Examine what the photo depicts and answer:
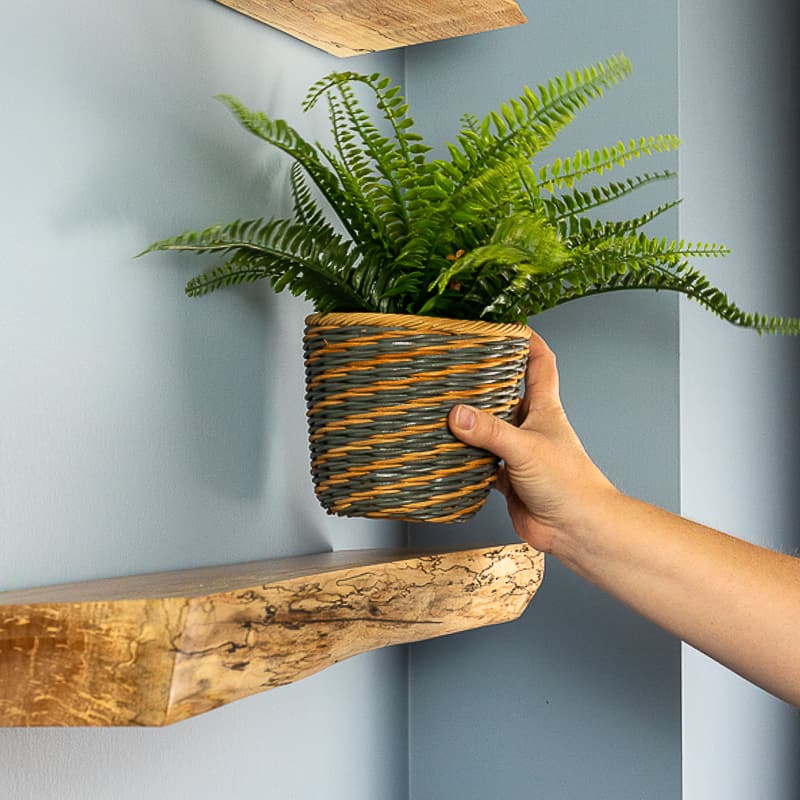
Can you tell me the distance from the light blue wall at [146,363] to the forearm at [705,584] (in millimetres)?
338

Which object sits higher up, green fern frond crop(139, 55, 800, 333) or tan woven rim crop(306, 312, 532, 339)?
green fern frond crop(139, 55, 800, 333)

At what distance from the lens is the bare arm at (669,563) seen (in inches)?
35.2

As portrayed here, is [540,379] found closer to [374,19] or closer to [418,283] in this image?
[418,283]

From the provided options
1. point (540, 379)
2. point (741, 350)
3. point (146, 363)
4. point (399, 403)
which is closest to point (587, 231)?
point (540, 379)

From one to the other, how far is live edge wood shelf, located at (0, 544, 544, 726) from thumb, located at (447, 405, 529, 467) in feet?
0.43

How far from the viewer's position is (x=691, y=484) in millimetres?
1163

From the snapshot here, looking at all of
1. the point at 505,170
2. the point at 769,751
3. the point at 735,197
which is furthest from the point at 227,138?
the point at 769,751

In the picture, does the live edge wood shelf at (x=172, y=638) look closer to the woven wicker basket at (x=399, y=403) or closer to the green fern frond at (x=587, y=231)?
the woven wicker basket at (x=399, y=403)

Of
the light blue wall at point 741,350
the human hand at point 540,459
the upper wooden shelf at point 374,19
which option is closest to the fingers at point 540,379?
the human hand at point 540,459

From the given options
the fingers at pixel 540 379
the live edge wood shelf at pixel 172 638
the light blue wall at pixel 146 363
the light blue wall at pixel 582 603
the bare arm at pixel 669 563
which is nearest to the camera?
the live edge wood shelf at pixel 172 638

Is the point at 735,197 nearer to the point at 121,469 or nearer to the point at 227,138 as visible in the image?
the point at 227,138

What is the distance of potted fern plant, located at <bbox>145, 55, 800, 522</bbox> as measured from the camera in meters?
0.84

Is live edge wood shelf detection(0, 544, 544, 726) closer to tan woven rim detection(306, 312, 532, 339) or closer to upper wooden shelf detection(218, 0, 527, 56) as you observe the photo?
tan woven rim detection(306, 312, 532, 339)

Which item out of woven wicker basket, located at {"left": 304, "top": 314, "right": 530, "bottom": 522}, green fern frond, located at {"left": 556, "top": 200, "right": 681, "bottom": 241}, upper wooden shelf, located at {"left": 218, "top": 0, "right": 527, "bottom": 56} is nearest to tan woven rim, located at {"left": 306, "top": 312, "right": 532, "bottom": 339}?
woven wicker basket, located at {"left": 304, "top": 314, "right": 530, "bottom": 522}
